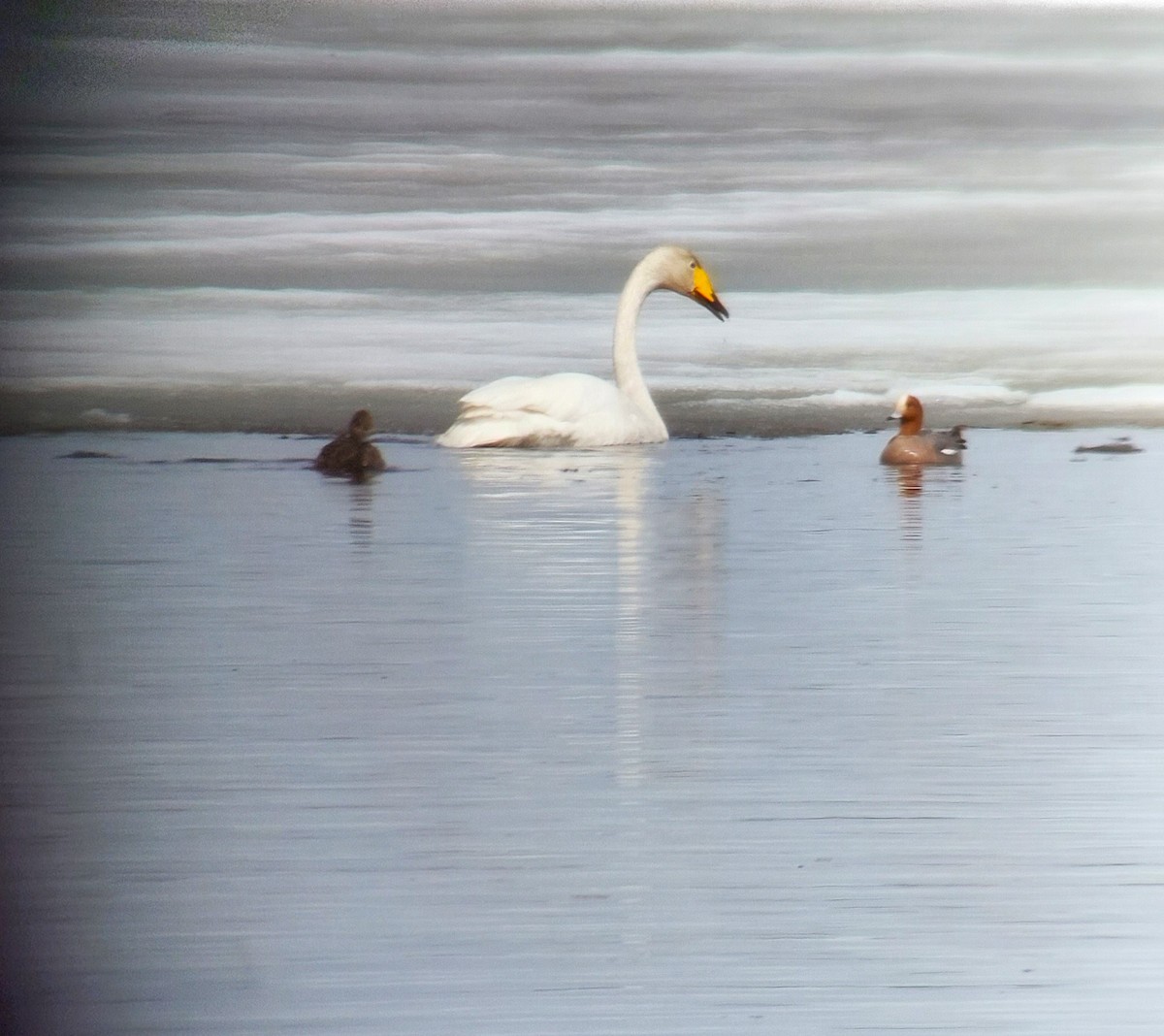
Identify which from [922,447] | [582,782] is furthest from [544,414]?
[582,782]

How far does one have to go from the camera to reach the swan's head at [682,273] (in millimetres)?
4191

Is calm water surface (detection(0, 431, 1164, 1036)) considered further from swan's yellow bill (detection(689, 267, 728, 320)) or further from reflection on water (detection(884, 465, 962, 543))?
swan's yellow bill (detection(689, 267, 728, 320))

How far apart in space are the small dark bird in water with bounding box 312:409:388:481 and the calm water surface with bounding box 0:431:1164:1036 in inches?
32.3

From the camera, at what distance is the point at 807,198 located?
3.54m

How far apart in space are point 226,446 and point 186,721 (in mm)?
2392

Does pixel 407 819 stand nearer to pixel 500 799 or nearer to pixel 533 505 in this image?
pixel 500 799

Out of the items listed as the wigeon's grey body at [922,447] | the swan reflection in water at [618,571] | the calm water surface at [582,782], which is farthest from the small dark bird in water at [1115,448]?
the calm water surface at [582,782]

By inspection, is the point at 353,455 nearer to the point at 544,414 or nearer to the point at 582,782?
the point at 544,414

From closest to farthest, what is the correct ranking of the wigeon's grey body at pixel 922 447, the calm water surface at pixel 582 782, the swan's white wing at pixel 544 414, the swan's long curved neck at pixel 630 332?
1. the calm water surface at pixel 582 782
2. the wigeon's grey body at pixel 922 447
3. the swan's white wing at pixel 544 414
4. the swan's long curved neck at pixel 630 332

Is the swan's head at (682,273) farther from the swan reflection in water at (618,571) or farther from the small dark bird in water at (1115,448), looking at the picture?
→ the swan reflection in water at (618,571)

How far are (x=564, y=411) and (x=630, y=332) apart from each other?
658 millimetres

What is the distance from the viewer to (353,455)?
3043 millimetres

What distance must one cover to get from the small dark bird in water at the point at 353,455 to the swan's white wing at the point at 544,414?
1.62 ft

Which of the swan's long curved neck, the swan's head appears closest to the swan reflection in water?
the swan's long curved neck
